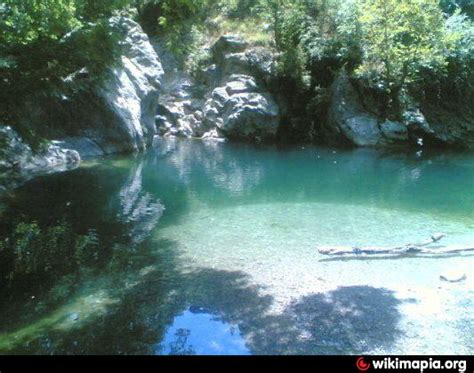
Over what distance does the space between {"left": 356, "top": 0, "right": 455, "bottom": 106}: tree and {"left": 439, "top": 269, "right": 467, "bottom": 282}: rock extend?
70.0 feet

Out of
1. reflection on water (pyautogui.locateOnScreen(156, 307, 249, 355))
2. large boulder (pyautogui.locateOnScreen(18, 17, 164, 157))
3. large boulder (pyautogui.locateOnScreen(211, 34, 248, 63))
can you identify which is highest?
large boulder (pyautogui.locateOnScreen(211, 34, 248, 63))

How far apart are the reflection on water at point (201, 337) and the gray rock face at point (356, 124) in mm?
24640

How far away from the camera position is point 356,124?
31.2m

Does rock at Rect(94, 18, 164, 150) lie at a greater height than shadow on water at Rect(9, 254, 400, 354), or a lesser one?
greater

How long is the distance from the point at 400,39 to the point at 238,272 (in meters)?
24.8

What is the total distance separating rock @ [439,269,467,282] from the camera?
1053 centimetres

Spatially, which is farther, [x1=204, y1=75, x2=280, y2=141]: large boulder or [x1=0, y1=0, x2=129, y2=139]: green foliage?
[x1=204, y1=75, x2=280, y2=141]: large boulder

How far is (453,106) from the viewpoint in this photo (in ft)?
105

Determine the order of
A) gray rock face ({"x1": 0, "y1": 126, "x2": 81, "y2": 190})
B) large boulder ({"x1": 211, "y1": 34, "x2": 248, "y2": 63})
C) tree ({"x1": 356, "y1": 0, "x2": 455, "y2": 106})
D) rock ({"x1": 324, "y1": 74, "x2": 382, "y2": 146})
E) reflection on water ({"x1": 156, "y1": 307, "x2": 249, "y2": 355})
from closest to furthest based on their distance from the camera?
reflection on water ({"x1": 156, "y1": 307, "x2": 249, "y2": 355})
gray rock face ({"x1": 0, "y1": 126, "x2": 81, "y2": 190})
tree ({"x1": 356, "y1": 0, "x2": 455, "y2": 106})
rock ({"x1": 324, "y1": 74, "x2": 382, "y2": 146})
large boulder ({"x1": 211, "y1": 34, "x2": 248, "y2": 63})

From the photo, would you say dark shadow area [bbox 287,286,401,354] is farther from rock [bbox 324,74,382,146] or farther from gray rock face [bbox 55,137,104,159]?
rock [bbox 324,74,382,146]

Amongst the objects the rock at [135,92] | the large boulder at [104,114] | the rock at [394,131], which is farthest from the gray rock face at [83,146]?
the rock at [394,131]

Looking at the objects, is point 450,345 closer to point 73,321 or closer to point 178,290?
point 178,290
